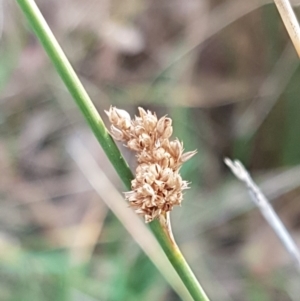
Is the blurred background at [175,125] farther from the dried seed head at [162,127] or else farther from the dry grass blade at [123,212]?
the dried seed head at [162,127]

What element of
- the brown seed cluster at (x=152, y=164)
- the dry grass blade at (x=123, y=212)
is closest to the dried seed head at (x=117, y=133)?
the brown seed cluster at (x=152, y=164)

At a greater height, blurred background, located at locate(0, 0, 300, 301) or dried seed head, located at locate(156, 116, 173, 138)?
blurred background, located at locate(0, 0, 300, 301)

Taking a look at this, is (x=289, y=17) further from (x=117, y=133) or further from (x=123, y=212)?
(x=123, y=212)

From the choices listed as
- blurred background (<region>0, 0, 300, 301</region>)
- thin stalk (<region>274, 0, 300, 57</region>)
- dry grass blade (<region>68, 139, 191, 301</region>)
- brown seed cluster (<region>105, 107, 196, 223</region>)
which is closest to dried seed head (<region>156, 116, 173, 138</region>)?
brown seed cluster (<region>105, 107, 196, 223</region>)

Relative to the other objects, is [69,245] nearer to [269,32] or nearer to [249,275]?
[249,275]

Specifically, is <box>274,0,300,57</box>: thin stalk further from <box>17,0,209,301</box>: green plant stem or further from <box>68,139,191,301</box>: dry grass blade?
<box>68,139,191,301</box>: dry grass blade

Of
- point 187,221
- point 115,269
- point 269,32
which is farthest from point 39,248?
point 269,32

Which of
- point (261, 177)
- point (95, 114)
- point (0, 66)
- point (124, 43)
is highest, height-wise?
point (124, 43)
